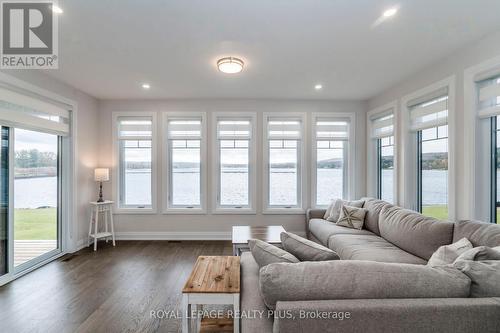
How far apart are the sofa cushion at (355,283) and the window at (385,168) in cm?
308

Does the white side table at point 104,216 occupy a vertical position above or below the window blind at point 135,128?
below

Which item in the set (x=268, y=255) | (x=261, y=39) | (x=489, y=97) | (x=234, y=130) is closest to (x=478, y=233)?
(x=489, y=97)

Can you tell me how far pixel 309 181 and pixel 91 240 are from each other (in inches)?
168

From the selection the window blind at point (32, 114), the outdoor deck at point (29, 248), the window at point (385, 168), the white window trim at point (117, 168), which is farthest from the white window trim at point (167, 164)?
the window at point (385, 168)

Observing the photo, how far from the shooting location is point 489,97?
2490 mm

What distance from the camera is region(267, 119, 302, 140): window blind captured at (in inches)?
190

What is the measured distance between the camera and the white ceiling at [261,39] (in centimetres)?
204

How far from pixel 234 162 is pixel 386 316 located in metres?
3.90

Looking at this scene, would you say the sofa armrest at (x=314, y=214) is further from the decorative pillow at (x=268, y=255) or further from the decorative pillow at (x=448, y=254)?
the decorative pillow at (x=268, y=255)

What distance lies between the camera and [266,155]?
190 inches

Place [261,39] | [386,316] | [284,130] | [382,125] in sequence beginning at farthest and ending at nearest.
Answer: [284,130] < [382,125] < [261,39] < [386,316]

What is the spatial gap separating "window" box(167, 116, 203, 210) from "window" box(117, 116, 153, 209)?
0.42 meters

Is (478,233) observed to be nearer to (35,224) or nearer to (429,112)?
(429,112)

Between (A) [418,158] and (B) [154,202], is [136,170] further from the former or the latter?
(A) [418,158]
